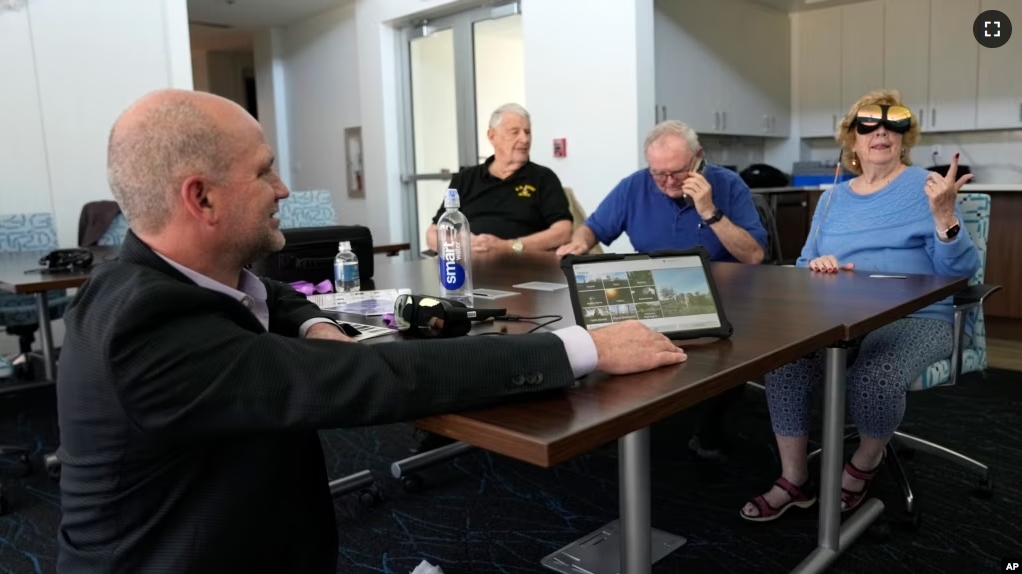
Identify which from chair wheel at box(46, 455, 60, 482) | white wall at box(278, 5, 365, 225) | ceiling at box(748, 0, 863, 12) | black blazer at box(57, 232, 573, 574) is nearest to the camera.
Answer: black blazer at box(57, 232, 573, 574)

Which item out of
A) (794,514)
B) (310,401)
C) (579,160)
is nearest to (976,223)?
(794,514)

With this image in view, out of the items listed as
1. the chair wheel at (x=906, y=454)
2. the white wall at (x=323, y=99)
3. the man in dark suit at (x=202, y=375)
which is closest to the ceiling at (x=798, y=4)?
the white wall at (x=323, y=99)

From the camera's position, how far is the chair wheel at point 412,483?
2.53m

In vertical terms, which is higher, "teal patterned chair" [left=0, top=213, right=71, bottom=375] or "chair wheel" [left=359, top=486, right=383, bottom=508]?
"teal patterned chair" [left=0, top=213, right=71, bottom=375]

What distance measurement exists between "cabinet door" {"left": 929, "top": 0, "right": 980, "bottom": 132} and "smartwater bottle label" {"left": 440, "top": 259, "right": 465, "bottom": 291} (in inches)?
204

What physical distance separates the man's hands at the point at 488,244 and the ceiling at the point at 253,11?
4.38 m

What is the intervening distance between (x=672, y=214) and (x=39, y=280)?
2.16 m

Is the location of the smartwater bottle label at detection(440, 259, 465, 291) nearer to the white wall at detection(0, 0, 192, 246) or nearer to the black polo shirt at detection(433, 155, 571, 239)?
the black polo shirt at detection(433, 155, 571, 239)

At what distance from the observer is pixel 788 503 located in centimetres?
217

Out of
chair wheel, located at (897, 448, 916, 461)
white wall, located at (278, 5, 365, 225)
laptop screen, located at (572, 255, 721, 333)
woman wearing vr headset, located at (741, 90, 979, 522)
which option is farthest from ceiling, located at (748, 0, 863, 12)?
laptop screen, located at (572, 255, 721, 333)

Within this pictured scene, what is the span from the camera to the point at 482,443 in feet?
2.94

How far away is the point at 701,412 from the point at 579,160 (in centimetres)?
232

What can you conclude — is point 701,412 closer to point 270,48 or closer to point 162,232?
point 162,232

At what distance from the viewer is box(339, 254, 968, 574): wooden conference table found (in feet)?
2.95
